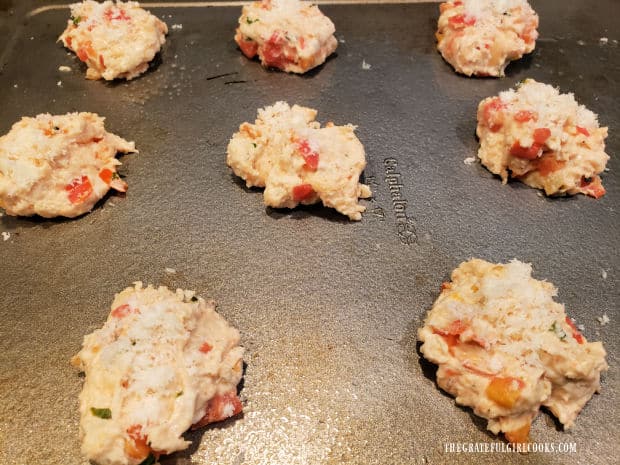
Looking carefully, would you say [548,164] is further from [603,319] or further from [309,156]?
[309,156]

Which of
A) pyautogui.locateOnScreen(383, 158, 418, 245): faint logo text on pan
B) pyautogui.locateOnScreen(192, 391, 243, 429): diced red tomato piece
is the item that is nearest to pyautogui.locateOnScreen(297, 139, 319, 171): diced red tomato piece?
pyautogui.locateOnScreen(383, 158, 418, 245): faint logo text on pan

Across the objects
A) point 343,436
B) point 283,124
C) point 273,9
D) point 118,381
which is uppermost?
point 273,9

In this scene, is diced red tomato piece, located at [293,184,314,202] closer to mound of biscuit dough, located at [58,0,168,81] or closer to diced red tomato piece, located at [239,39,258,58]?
→ diced red tomato piece, located at [239,39,258,58]

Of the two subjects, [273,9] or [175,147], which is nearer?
[175,147]

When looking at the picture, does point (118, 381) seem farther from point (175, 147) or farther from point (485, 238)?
point (485, 238)

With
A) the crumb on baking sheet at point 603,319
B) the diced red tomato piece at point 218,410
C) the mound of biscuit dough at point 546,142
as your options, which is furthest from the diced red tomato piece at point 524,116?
the diced red tomato piece at point 218,410

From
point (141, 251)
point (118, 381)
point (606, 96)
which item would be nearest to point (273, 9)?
point (141, 251)

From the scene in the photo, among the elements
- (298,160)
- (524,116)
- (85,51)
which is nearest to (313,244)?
(298,160)

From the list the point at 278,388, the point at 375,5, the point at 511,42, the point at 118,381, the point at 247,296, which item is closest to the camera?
the point at 118,381
